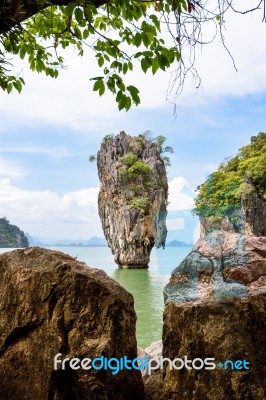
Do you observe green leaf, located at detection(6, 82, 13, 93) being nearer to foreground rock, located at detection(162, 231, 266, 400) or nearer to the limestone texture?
foreground rock, located at detection(162, 231, 266, 400)

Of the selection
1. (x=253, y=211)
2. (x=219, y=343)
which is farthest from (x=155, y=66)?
(x=253, y=211)

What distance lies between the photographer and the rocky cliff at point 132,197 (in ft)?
116

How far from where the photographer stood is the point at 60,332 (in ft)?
7.20

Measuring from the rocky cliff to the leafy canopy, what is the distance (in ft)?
16.4

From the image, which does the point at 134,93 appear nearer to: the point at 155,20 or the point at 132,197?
the point at 155,20

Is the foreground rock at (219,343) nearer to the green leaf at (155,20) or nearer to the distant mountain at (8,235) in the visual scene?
the green leaf at (155,20)

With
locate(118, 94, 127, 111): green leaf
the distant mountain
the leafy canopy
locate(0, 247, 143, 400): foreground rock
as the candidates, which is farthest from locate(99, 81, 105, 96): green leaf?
the distant mountain

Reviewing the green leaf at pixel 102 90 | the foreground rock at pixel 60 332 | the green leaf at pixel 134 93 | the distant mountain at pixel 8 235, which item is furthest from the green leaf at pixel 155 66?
the distant mountain at pixel 8 235

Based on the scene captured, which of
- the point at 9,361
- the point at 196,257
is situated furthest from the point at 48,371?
the point at 196,257

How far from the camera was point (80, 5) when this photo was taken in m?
2.10

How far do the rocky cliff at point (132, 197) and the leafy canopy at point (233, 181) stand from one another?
4989 millimetres

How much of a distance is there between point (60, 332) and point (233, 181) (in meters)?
30.9

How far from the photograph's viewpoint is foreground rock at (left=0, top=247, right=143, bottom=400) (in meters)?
2.13

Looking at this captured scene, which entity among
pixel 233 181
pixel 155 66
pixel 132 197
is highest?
pixel 233 181
